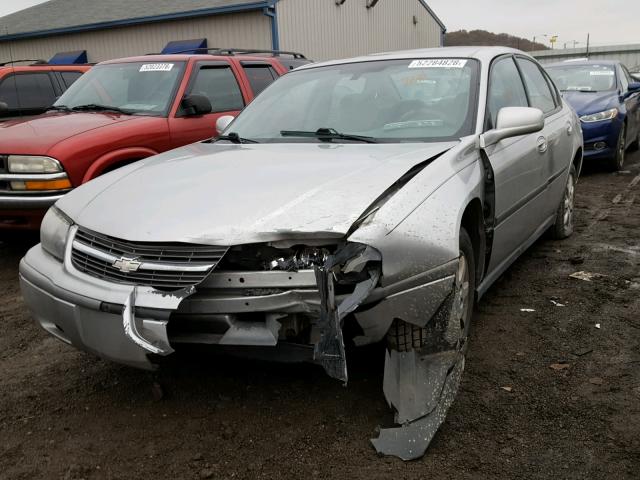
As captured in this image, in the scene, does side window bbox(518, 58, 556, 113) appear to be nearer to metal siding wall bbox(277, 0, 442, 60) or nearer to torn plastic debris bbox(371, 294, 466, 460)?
torn plastic debris bbox(371, 294, 466, 460)

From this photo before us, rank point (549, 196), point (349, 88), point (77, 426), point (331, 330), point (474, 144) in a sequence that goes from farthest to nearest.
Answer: point (549, 196) → point (349, 88) → point (474, 144) → point (77, 426) → point (331, 330)

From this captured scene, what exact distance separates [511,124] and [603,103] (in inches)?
250

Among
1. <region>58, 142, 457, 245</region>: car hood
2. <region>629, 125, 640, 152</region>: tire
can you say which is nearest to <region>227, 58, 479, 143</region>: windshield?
<region>58, 142, 457, 245</region>: car hood

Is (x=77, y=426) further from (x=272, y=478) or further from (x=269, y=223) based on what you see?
(x=269, y=223)

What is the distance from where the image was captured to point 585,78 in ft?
32.7

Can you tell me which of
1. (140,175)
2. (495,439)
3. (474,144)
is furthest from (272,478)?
(474,144)

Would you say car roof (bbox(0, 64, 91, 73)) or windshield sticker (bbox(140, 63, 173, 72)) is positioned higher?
car roof (bbox(0, 64, 91, 73))

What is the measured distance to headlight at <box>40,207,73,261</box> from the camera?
9.88ft

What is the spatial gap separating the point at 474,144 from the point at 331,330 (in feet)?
4.88

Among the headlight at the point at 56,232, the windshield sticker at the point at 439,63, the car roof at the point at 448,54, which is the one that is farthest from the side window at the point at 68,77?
the windshield sticker at the point at 439,63

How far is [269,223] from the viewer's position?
8.24 ft

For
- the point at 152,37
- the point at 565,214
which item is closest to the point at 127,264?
the point at 565,214

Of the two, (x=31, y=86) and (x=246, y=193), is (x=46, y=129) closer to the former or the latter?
(x=31, y=86)

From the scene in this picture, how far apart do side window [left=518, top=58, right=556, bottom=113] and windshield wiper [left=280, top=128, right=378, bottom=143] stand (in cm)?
171
